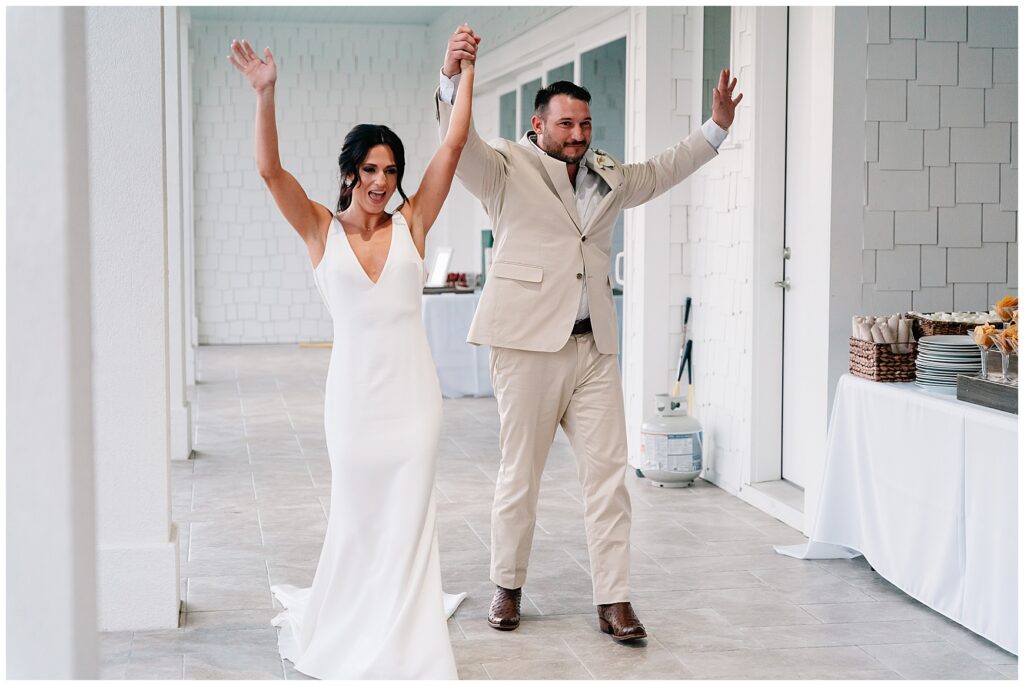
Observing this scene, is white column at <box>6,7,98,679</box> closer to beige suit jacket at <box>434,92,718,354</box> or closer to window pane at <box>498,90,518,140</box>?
beige suit jacket at <box>434,92,718,354</box>

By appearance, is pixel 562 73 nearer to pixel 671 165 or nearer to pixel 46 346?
pixel 671 165

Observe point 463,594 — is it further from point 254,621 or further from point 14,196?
point 14,196

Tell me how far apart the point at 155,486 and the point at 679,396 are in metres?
3.05

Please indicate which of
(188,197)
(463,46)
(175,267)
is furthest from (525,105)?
(463,46)

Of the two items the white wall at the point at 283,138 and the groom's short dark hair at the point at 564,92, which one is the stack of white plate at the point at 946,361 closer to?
the groom's short dark hair at the point at 564,92

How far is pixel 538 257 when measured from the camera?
3621 millimetres

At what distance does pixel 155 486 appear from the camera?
12.0ft

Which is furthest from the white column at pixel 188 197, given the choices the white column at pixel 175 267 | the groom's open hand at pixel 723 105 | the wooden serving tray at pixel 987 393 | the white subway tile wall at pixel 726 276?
the wooden serving tray at pixel 987 393

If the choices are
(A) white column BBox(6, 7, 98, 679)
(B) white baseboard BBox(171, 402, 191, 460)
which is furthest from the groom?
(B) white baseboard BBox(171, 402, 191, 460)

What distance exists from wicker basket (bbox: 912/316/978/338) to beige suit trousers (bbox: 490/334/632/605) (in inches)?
52.8

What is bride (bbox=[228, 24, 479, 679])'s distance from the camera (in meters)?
3.04

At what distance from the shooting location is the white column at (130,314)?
357cm

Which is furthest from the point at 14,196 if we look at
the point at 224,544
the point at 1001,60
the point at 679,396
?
the point at 679,396

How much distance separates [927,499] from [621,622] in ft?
3.63
